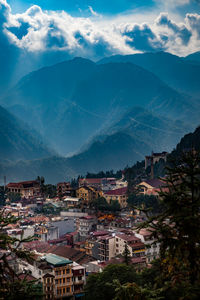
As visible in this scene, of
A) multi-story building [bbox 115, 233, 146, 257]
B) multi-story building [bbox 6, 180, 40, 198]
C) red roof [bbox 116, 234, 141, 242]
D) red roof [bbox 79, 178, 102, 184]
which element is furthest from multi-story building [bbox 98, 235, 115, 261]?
red roof [bbox 79, 178, 102, 184]

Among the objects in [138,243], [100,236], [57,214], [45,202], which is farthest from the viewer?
[45,202]

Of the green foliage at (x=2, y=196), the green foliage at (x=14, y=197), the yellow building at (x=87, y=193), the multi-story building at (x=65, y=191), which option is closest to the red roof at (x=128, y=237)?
the yellow building at (x=87, y=193)

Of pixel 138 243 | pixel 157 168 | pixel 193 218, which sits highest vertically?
pixel 157 168

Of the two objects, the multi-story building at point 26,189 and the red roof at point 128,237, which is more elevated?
the multi-story building at point 26,189

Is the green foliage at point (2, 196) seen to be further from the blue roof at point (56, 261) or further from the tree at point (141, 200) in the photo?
the blue roof at point (56, 261)

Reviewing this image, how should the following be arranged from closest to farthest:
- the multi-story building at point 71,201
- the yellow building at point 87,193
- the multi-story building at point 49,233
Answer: the multi-story building at point 49,233
the multi-story building at point 71,201
the yellow building at point 87,193

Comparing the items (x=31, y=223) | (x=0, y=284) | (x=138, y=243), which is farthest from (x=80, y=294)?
(x=31, y=223)

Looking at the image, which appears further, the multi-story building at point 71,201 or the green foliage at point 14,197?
the green foliage at point 14,197

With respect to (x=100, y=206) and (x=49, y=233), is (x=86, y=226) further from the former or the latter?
(x=100, y=206)

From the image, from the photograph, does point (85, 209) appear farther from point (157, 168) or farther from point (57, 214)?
point (157, 168)
